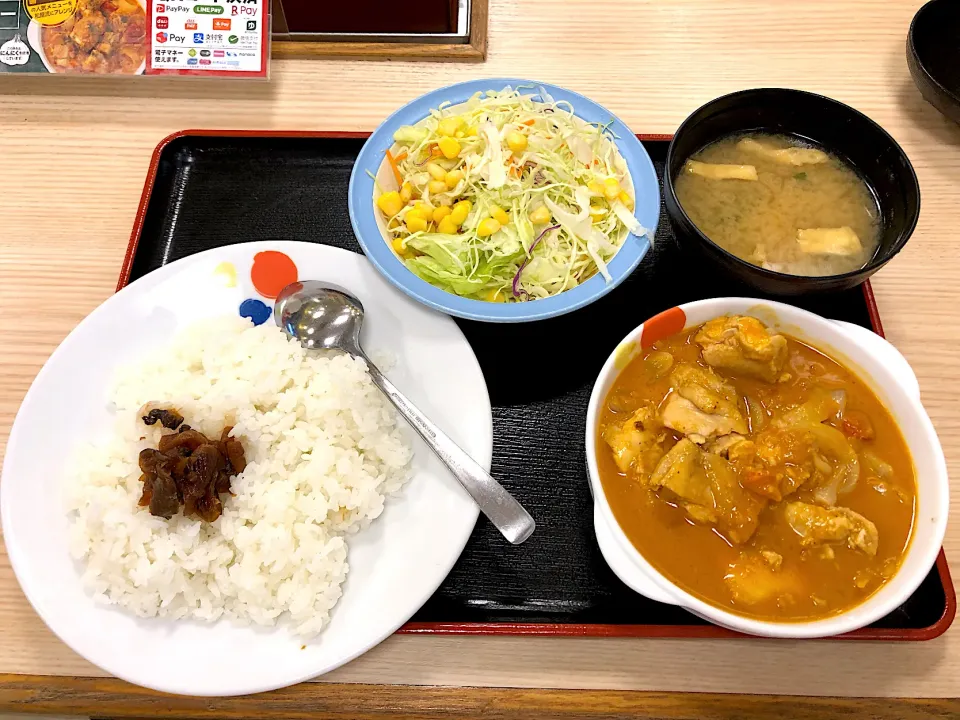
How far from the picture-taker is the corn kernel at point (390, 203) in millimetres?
2051

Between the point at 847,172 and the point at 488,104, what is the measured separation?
1245 mm

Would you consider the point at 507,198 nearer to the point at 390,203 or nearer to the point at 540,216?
the point at 540,216

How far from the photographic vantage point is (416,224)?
2.06 meters

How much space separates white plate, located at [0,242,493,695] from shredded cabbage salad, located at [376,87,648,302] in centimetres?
20

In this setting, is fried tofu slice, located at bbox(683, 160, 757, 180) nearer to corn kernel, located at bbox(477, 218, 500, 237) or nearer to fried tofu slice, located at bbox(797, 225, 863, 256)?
fried tofu slice, located at bbox(797, 225, 863, 256)

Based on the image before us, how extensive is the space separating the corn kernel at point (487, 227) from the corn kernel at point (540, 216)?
0.14m

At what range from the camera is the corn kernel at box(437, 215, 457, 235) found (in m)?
2.09

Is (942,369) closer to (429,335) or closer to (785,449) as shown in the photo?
(785,449)

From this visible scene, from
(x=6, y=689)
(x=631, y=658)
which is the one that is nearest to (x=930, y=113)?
(x=631, y=658)

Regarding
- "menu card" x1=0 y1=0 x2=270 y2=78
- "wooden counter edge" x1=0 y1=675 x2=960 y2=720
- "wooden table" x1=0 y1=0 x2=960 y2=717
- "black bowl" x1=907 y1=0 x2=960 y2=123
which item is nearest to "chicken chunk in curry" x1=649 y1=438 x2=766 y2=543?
"wooden table" x1=0 y1=0 x2=960 y2=717

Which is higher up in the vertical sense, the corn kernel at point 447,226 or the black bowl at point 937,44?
the black bowl at point 937,44

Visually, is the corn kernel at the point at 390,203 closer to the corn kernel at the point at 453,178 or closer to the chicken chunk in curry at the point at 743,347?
the corn kernel at the point at 453,178

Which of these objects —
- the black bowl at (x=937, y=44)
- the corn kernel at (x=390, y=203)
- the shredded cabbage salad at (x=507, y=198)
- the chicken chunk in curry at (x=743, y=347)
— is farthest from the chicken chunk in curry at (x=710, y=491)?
the black bowl at (x=937, y=44)

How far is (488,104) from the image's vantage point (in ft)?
7.41
